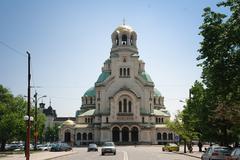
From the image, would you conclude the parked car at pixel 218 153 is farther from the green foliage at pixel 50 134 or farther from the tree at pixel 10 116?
the green foliage at pixel 50 134

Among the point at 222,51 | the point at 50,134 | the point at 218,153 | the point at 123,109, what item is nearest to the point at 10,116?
the point at 218,153

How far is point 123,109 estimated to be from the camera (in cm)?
10775

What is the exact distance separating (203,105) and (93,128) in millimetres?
67274

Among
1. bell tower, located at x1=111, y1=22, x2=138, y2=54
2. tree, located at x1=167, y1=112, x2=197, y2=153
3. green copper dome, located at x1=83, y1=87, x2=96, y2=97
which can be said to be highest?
bell tower, located at x1=111, y1=22, x2=138, y2=54

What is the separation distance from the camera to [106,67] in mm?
123250

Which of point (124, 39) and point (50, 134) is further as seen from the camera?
point (50, 134)

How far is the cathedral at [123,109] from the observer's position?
107m

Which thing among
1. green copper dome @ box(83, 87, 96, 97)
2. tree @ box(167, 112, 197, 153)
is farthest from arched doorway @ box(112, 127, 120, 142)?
tree @ box(167, 112, 197, 153)

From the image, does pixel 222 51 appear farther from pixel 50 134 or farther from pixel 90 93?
pixel 50 134

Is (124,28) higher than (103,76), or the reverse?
(124,28)

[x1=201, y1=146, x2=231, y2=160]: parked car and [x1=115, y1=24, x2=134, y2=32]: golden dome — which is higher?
[x1=115, y1=24, x2=134, y2=32]: golden dome

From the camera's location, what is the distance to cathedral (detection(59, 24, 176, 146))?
107 metres

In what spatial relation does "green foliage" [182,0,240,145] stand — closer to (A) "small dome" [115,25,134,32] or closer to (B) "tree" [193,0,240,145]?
(B) "tree" [193,0,240,145]

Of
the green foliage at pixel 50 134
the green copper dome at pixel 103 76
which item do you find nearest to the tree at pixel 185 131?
the green copper dome at pixel 103 76
